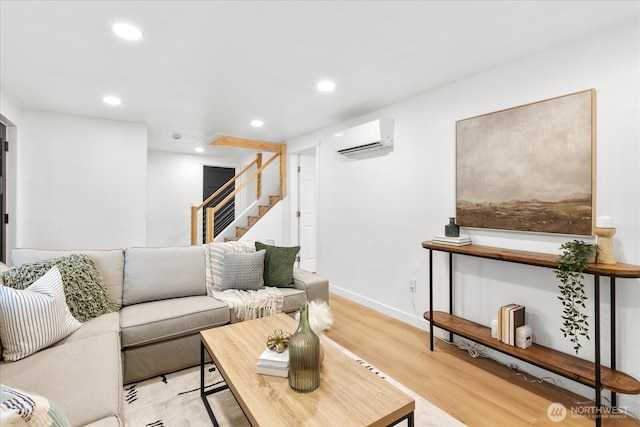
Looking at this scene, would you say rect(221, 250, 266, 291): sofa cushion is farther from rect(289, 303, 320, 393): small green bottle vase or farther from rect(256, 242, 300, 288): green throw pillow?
rect(289, 303, 320, 393): small green bottle vase

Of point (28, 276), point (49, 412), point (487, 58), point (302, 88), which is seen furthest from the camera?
point (302, 88)

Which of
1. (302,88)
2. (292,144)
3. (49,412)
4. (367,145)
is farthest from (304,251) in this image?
(49,412)

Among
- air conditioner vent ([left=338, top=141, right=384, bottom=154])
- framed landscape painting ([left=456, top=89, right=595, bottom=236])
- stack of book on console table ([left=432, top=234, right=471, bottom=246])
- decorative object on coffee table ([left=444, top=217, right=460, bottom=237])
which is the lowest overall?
stack of book on console table ([left=432, top=234, right=471, bottom=246])

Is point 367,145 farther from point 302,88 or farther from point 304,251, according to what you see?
point 304,251

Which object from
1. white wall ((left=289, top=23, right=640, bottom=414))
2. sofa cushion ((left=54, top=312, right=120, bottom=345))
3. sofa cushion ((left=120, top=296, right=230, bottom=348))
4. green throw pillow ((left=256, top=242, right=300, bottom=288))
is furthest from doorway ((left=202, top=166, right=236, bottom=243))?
sofa cushion ((left=54, top=312, right=120, bottom=345))

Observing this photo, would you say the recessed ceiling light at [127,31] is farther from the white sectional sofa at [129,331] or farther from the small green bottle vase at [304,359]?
the small green bottle vase at [304,359]

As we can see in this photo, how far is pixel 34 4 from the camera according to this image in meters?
1.69

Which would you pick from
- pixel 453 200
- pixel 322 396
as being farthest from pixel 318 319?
pixel 453 200

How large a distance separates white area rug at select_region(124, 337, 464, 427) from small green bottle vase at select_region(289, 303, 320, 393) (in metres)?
0.70

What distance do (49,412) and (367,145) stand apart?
3.20 meters

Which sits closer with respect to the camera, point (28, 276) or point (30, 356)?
point (30, 356)

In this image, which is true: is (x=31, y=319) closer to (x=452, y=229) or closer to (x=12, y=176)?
(x=12, y=176)

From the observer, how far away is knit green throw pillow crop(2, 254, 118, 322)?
191 cm

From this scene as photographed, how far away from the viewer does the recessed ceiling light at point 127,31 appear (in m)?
1.89
